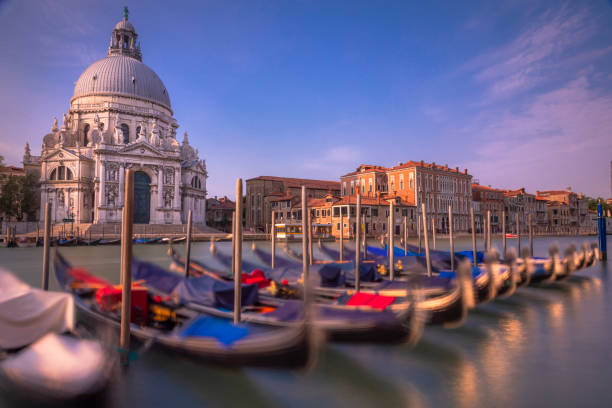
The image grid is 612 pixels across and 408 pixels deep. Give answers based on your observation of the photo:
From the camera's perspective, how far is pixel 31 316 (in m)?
3.55

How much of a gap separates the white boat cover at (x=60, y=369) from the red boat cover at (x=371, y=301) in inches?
99.5

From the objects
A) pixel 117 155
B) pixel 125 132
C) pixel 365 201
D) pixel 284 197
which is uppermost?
pixel 125 132

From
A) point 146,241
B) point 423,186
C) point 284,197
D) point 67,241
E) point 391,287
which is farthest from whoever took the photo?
point 284,197

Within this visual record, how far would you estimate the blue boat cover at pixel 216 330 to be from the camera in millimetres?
3193

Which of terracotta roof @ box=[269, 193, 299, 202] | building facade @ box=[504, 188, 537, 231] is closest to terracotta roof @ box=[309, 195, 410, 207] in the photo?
terracotta roof @ box=[269, 193, 299, 202]

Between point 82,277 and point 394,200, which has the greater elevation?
point 394,200

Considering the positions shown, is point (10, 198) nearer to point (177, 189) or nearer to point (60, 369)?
point (177, 189)

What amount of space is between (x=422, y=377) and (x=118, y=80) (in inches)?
1151

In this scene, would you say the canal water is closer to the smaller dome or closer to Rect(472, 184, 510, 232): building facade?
Rect(472, 184, 510, 232): building facade

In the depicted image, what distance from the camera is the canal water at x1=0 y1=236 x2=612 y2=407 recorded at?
3264 millimetres

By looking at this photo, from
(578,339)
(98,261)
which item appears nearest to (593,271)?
(578,339)

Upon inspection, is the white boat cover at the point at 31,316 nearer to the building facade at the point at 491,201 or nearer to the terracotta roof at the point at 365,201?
the terracotta roof at the point at 365,201

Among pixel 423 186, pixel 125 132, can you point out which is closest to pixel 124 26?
pixel 125 132

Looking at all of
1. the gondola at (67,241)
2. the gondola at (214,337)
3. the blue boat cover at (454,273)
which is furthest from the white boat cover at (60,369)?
the gondola at (67,241)
